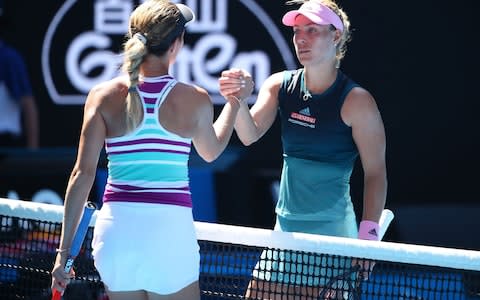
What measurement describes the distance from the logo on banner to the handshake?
3912 mm

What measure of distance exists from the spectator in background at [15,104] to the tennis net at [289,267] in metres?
3.60

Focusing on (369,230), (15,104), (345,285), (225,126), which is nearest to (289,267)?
(345,285)

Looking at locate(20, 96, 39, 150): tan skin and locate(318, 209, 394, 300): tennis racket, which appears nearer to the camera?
locate(318, 209, 394, 300): tennis racket

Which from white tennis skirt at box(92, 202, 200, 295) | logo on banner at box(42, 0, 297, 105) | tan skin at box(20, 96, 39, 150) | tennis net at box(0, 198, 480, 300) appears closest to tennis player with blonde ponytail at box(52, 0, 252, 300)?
white tennis skirt at box(92, 202, 200, 295)

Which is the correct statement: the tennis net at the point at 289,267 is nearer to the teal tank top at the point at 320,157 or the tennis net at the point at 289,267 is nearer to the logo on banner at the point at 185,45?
the teal tank top at the point at 320,157

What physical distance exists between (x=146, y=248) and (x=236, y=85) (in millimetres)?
726

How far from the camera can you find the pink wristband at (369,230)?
4090 millimetres

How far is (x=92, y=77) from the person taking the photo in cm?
798

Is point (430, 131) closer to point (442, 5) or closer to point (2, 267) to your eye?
point (442, 5)

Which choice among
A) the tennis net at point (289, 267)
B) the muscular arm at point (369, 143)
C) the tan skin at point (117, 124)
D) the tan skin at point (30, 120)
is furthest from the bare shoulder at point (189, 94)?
the tan skin at point (30, 120)

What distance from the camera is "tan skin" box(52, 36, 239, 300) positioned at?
11.4 ft

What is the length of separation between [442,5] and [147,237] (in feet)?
16.5

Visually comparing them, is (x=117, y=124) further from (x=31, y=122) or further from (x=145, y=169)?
(x=31, y=122)

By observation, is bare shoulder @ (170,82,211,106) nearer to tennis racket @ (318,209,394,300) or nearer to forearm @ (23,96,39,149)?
tennis racket @ (318,209,394,300)
